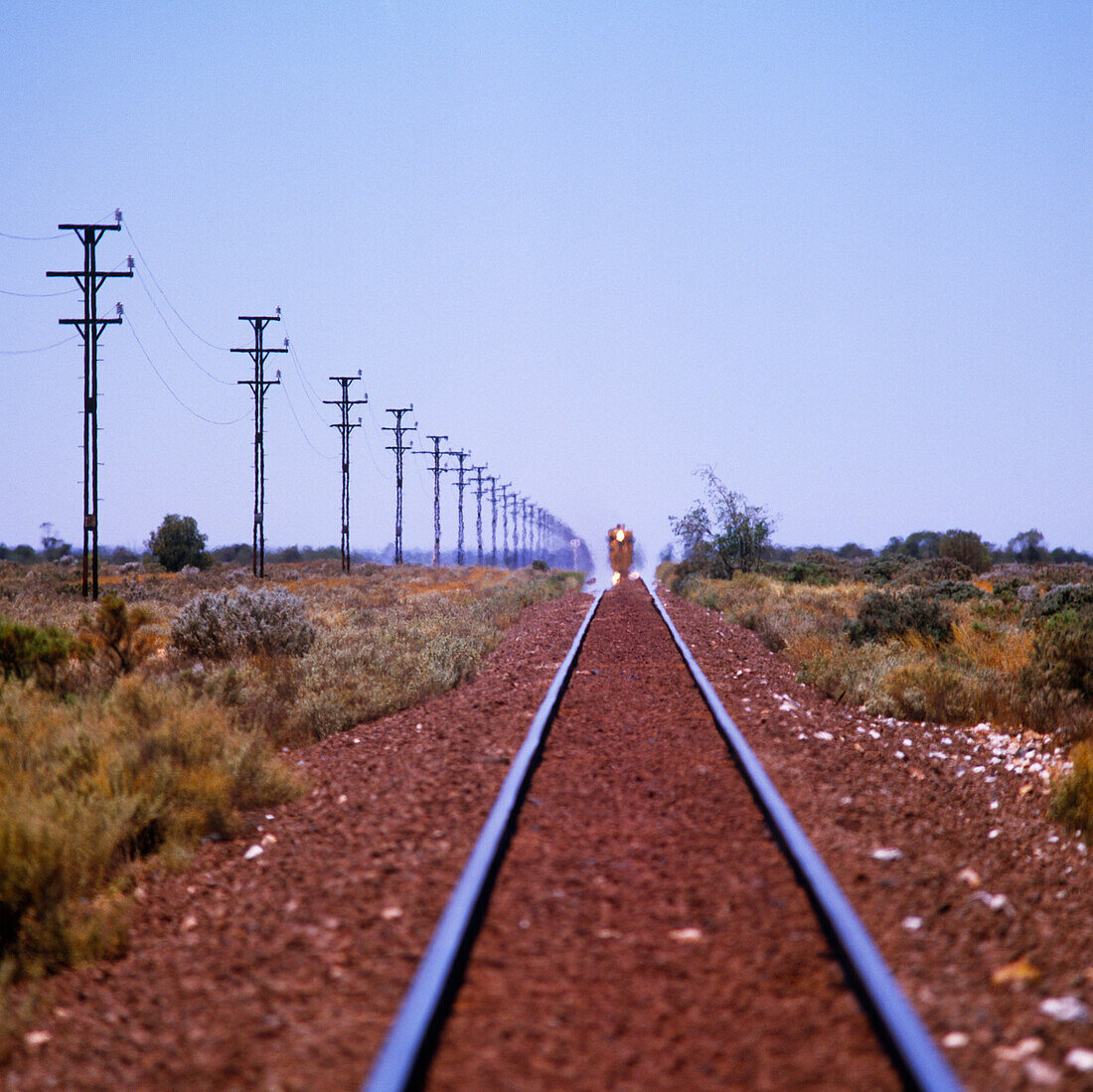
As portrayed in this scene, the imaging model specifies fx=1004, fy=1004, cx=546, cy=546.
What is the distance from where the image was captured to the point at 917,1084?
306 centimetres

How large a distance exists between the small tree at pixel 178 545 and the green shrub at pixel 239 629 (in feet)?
189

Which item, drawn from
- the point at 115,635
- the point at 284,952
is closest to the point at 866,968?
the point at 284,952

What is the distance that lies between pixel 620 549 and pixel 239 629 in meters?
33.8

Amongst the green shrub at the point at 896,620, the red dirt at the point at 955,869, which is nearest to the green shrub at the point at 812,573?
the green shrub at the point at 896,620

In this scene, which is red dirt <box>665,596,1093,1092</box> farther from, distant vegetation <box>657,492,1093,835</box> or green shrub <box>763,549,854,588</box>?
green shrub <box>763,549,854,588</box>

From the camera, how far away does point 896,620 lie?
51.8 ft

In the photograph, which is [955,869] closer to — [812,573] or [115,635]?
[115,635]

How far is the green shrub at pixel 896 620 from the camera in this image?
15.7 metres

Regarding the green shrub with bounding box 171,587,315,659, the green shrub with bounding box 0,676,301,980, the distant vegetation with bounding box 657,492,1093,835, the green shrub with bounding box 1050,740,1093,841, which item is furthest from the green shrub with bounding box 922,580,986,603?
the green shrub with bounding box 0,676,301,980

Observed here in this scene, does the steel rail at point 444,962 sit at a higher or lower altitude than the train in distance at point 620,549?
lower

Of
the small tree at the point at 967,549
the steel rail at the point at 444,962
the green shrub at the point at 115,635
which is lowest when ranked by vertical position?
the steel rail at the point at 444,962

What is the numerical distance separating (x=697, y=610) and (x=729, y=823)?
2055 centimetres

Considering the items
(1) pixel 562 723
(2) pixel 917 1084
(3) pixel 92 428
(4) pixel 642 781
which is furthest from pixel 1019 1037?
(3) pixel 92 428

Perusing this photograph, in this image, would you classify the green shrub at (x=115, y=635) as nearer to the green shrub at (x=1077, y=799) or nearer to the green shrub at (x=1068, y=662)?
the green shrub at (x=1077, y=799)
